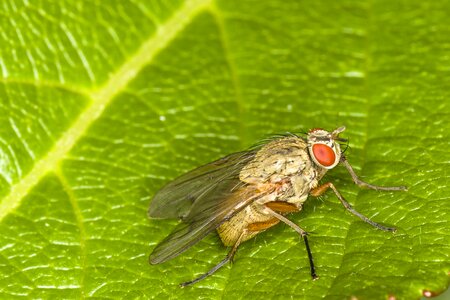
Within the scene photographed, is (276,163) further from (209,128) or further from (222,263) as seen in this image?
(222,263)

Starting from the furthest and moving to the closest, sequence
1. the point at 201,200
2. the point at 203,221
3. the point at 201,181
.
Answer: the point at 201,181 < the point at 201,200 < the point at 203,221

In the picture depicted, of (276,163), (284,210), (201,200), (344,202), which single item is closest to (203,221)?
(201,200)

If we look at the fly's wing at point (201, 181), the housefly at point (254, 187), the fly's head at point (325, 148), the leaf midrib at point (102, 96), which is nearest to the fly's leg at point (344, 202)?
the housefly at point (254, 187)

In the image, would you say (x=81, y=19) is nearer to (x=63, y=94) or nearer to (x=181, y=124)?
(x=63, y=94)

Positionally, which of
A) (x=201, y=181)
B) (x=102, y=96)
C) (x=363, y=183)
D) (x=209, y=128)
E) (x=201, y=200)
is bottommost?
(x=363, y=183)

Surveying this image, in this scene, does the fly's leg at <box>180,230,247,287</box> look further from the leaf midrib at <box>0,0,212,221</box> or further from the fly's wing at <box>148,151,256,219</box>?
the leaf midrib at <box>0,0,212,221</box>

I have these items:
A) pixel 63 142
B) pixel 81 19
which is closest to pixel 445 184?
pixel 63 142

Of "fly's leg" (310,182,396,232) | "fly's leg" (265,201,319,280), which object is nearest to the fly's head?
"fly's leg" (310,182,396,232)
